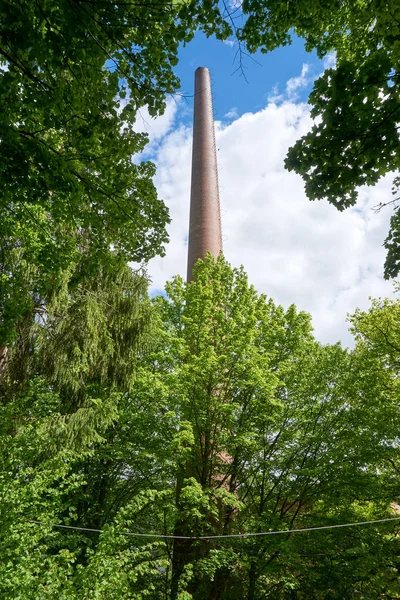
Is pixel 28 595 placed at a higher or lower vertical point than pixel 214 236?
lower

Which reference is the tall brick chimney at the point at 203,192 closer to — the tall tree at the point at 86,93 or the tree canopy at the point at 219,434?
the tree canopy at the point at 219,434

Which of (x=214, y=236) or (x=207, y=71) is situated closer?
(x=214, y=236)

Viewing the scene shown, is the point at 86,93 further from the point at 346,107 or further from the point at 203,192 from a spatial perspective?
the point at 203,192

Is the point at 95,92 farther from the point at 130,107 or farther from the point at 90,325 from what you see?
the point at 90,325

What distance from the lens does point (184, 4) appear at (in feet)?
10.1

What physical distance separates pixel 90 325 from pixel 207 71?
75.8 ft

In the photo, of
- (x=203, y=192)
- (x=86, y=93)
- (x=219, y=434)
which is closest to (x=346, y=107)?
(x=86, y=93)

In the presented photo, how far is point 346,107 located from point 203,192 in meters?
16.6

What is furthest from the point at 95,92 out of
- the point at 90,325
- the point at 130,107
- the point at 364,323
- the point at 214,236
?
the point at 214,236

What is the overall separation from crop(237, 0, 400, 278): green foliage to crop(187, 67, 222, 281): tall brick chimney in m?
11.8

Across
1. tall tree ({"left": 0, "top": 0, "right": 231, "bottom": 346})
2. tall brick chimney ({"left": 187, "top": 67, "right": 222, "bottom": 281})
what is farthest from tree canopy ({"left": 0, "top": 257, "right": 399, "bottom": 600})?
tall brick chimney ({"left": 187, "top": 67, "right": 222, "bottom": 281})

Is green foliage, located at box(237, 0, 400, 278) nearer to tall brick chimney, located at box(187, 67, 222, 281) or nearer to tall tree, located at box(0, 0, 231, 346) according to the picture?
tall tree, located at box(0, 0, 231, 346)

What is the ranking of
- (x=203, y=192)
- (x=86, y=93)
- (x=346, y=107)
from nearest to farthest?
(x=346, y=107), (x=86, y=93), (x=203, y=192)

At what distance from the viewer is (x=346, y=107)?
286cm
